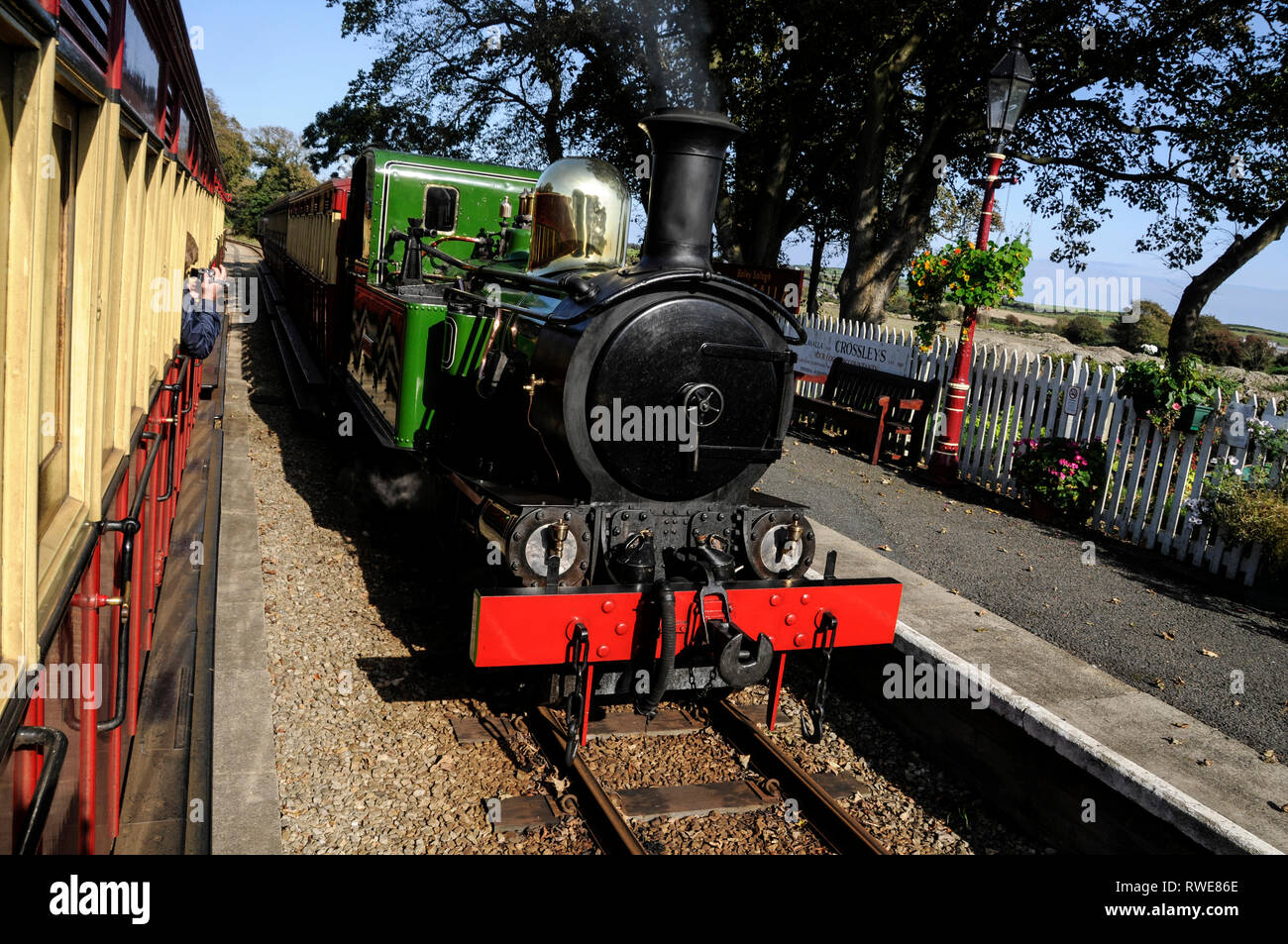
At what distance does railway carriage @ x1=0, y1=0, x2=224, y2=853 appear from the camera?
1.54 m

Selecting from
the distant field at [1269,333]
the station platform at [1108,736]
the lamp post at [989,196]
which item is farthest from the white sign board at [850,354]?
the distant field at [1269,333]

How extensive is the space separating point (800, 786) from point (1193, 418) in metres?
5.58

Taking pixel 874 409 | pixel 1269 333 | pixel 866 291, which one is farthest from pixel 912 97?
pixel 1269 333

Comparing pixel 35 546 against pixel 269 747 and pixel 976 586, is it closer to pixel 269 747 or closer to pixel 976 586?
pixel 269 747

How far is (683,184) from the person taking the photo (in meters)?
4.24

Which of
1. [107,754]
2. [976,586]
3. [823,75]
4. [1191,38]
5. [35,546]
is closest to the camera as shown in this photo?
[35,546]

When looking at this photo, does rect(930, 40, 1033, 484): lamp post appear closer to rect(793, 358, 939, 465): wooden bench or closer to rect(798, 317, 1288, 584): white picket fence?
rect(798, 317, 1288, 584): white picket fence

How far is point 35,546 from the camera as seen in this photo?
1.68 meters

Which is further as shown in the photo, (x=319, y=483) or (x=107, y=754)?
(x=319, y=483)

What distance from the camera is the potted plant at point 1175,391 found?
7762mm

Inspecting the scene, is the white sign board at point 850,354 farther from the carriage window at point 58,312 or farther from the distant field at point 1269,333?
the distant field at point 1269,333
